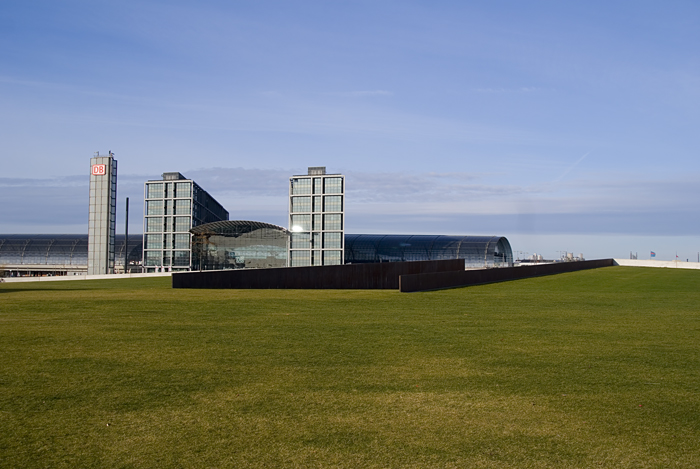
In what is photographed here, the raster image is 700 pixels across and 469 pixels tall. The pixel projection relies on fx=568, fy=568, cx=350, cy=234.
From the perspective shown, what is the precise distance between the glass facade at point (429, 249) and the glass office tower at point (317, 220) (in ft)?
53.1

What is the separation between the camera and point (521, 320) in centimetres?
1367

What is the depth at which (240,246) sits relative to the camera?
87.8 meters

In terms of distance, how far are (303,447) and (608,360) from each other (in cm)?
577

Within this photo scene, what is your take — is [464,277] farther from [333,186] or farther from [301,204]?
[301,204]

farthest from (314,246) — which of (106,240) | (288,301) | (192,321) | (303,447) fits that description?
(303,447)

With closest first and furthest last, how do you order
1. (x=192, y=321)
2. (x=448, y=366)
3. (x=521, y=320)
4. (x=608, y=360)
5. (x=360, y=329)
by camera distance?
(x=448, y=366) → (x=608, y=360) → (x=360, y=329) → (x=192, y=321) → (x=521, y=320)

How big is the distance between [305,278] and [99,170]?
5566cm

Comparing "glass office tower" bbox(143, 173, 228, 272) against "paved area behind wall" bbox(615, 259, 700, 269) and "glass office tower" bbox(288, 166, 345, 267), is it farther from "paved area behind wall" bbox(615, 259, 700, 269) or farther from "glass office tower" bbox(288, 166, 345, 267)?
"paved area behind wall" bbox(615, 259, 700, 269)

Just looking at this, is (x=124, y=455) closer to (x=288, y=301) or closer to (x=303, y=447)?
(x=303, y=447)

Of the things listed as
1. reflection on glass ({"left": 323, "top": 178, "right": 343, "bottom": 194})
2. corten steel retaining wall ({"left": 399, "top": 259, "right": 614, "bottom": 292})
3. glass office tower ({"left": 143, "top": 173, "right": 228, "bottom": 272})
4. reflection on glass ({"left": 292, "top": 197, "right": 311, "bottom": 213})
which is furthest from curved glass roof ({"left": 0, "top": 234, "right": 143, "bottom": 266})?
corten steel retaining wall ({"left": 399, "top": 259, "right": 614, "bottom": 292})

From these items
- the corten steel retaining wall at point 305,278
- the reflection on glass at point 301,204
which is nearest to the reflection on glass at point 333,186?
the reflection on glass at point 301,204

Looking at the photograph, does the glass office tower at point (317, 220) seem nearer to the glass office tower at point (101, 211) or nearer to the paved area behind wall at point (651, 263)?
the glass office tower at point (101, 211)

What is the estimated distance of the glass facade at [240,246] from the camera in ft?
281

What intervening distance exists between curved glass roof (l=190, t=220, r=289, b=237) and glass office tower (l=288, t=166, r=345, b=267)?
354 cm
